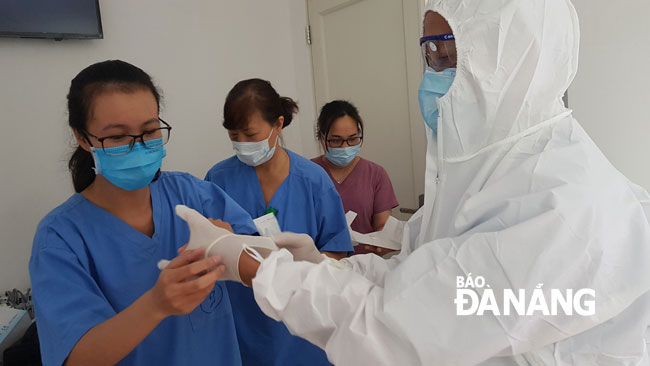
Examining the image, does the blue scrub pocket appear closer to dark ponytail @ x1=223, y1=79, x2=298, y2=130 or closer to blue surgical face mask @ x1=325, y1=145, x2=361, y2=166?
dark ponytail @ x1=223, y1=79, x2=298, y2=130

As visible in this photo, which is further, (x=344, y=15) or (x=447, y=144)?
(x=344, y=15)

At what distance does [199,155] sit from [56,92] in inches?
32.5

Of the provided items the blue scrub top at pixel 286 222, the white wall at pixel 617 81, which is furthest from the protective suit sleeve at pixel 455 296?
the white wall at pixel 617 81

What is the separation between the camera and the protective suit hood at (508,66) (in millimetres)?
865

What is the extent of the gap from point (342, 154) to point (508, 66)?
1278 mm

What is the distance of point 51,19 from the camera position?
6.60 feet

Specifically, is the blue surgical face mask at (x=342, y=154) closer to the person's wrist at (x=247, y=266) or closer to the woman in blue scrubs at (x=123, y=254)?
the woman in blue scrubs at (x=123, y=254)

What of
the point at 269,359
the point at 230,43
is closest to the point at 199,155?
the point at 230,43

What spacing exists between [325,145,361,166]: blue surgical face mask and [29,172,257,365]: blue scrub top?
0.99m

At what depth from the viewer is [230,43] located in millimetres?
2787

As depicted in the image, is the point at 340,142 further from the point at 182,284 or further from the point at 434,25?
the point at 182,284

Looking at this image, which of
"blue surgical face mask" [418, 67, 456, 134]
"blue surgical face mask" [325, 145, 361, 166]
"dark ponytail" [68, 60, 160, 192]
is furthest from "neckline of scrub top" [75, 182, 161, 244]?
"blue surgical face mask" [325, 145, 361, 166]

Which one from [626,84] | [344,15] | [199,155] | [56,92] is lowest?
[199,155]

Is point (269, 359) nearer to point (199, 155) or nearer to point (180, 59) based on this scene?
point (199, 155)
